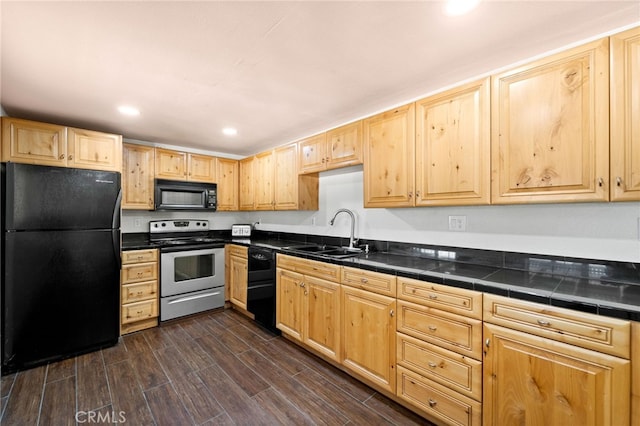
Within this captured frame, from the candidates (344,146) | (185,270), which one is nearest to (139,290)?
(185,270)

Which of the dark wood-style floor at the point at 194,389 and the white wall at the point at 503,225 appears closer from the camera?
the white wall at the point at 503,225

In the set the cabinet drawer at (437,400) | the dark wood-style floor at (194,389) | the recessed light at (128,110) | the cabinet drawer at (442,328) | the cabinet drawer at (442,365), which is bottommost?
the dark wood-style floor at (194,389)

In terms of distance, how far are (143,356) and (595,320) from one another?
127 inches

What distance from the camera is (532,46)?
156cm

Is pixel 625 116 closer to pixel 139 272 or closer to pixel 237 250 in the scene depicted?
pixel 237 250

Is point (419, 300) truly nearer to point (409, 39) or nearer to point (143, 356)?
point (409, 39)

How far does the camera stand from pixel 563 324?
1226 mm

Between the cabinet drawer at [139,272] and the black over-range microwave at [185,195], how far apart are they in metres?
0.76

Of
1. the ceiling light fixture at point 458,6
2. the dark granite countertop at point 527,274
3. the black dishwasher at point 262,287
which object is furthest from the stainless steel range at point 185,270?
the ceiling light fixture at point 458,6

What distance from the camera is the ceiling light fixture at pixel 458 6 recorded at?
123 cm

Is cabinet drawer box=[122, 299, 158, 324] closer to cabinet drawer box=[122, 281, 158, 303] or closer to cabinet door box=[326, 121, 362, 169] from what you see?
cabinet drawer box=[122, 281, 158, 303]

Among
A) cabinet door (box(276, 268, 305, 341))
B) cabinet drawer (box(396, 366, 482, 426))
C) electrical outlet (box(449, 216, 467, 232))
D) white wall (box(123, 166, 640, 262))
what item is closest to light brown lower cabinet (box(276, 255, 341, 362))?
cabinet door (box(276, 268, 305, 341))

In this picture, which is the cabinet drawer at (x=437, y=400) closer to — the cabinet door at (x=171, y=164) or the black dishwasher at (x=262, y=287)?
the black dishwasher at (x=262, y=287)

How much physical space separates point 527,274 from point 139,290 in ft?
11.8
